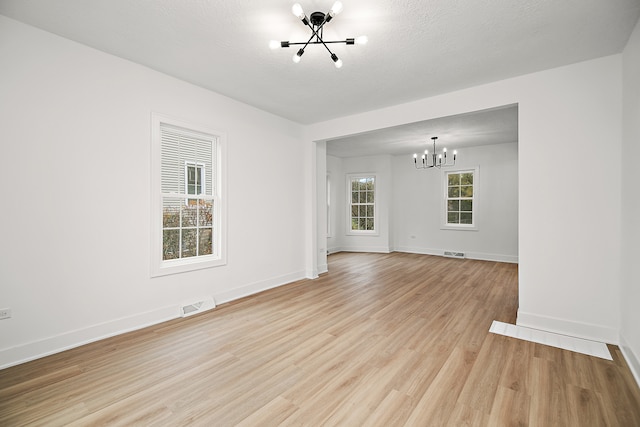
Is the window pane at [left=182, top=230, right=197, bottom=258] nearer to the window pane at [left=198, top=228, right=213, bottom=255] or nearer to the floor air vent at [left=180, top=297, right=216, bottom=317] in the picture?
the window pane at [left=198, top=228, right=213, bottom=255]

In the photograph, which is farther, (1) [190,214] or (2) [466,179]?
(2) [466,179]

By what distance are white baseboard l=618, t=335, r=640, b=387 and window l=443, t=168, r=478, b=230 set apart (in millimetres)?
4986

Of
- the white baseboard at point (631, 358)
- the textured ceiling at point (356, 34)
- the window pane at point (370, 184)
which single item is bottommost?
the white baseboard at point (631, 358)

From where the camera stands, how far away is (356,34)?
8.38ft

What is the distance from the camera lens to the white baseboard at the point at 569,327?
279cm

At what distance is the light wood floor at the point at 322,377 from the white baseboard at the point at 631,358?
0.05 m

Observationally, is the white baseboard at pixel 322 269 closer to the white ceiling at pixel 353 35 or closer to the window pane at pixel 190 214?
the window pane at pixel 190 214

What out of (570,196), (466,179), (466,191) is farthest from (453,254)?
(570,196)

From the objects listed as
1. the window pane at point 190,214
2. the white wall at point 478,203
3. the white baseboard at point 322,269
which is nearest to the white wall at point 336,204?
the white wall at point 478,203

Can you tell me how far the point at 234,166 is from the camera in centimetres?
413

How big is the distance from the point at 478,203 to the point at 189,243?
6818 mm

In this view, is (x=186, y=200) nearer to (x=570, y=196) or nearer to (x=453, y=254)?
(x=570, y=196)

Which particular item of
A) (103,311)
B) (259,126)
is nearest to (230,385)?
(103,311)

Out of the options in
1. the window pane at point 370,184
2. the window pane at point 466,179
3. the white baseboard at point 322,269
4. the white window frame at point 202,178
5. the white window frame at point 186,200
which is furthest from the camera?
the window pane at point 370,184
